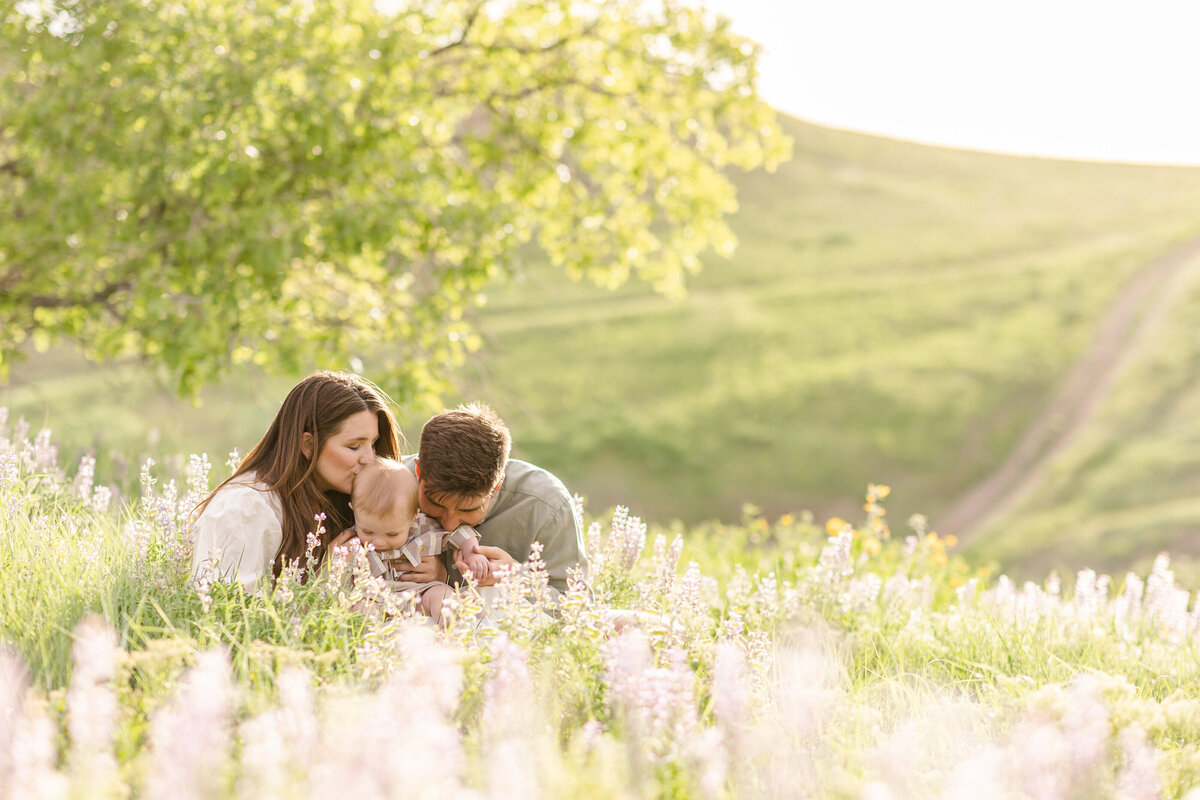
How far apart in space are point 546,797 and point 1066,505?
21657 mm

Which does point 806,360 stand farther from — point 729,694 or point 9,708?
point 9,708

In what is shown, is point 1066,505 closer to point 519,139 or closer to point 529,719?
point 519,139

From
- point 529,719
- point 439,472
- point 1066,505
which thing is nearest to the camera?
point 529,719

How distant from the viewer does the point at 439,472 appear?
15.3 feet

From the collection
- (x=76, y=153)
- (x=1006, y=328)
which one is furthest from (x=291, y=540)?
(x=1006, y=328)

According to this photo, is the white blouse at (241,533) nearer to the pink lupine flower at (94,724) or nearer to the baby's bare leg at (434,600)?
the baby's bare leg at (434,600)

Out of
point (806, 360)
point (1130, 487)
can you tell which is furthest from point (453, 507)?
point (806, 360)

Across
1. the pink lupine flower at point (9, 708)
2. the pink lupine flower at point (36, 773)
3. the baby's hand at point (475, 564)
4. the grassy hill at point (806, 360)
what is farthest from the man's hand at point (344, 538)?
the grassy hill at point (806, 360)

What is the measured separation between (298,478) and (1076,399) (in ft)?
93.4

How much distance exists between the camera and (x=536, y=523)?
17.2ft

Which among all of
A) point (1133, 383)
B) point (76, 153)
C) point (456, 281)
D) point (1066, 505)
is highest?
point (76, 153)

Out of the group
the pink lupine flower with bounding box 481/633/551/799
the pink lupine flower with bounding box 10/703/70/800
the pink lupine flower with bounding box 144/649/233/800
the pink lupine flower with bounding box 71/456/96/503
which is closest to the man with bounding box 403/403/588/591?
the pink lupine flower with bounding box 481/633/551/799

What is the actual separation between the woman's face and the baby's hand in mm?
694

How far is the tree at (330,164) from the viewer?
8.29m
